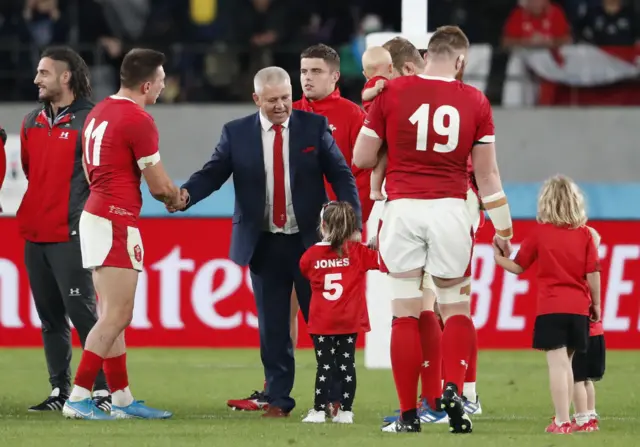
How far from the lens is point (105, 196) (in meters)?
7.65

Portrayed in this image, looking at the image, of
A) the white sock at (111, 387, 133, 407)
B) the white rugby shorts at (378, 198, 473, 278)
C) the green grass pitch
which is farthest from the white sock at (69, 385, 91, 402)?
the white rugby shorts at (378, 198, 473, 278)

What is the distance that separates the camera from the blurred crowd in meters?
15.4

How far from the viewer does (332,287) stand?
775 cm

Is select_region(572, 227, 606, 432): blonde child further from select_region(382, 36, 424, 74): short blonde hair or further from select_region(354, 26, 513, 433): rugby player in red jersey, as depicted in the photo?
select_region(382, 36, 424, 74): short blonde hair

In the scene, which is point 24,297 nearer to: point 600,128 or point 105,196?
point 105,196

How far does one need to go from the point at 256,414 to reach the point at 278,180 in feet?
4.49

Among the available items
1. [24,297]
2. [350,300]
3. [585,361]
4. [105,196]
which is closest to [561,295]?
[585,361]

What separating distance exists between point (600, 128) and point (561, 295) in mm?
8891

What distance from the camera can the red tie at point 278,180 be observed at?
8.04 meters

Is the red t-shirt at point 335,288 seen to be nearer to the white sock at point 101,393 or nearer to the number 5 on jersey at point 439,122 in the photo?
the number 5 on jersey at point 439,122

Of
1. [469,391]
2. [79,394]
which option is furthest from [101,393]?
[469,391]

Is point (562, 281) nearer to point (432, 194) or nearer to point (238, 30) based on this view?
point (432, 194)

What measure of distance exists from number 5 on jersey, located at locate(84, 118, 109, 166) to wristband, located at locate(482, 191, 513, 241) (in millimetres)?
2079

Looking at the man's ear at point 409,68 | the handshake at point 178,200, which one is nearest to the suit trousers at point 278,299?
the handshake at point 178,200
